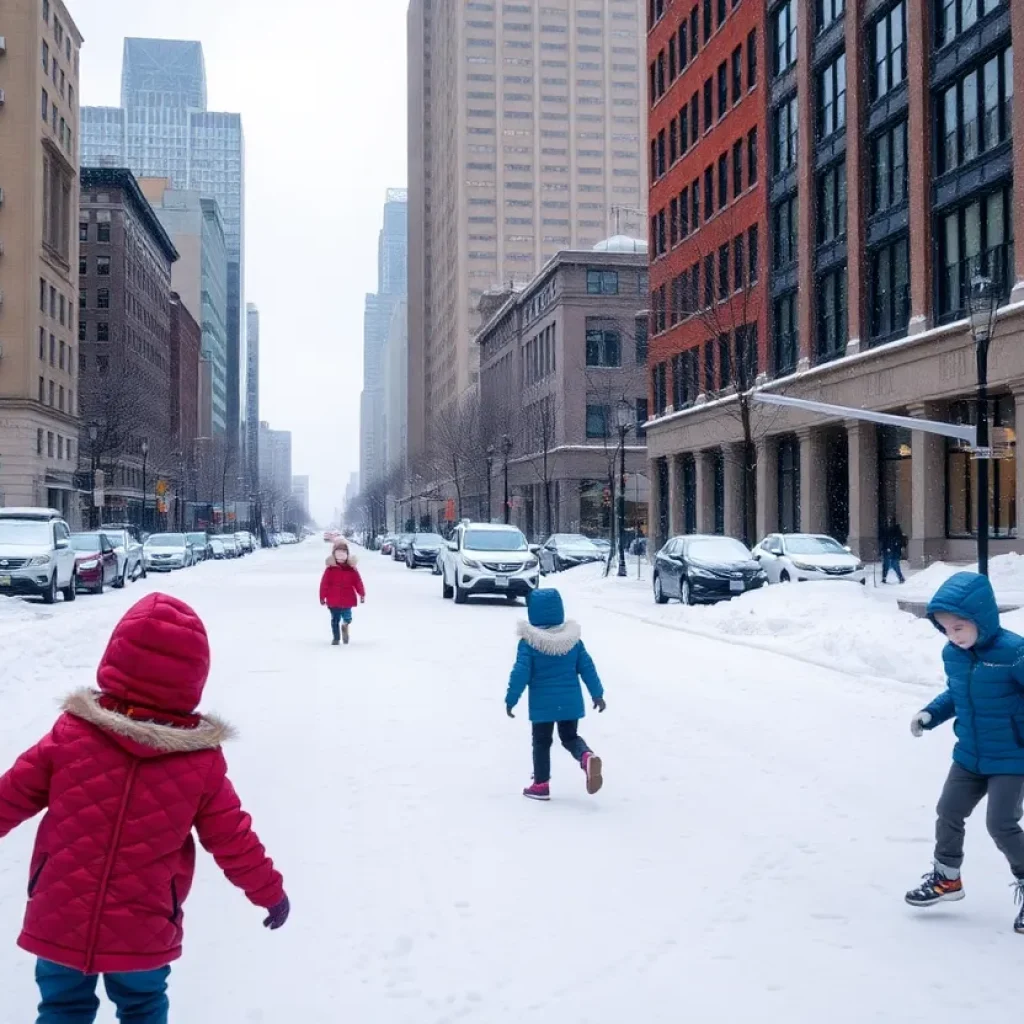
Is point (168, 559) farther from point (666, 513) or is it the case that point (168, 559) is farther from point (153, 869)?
point (153, 869)

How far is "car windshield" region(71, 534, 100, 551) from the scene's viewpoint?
32.8 metres

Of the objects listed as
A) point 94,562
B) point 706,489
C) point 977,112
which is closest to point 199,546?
point 706,489

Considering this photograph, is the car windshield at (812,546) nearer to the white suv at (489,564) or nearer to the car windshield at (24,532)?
the white suv at (489,564)

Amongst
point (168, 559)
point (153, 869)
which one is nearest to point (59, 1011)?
point (153, 869)

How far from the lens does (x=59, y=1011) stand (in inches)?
130

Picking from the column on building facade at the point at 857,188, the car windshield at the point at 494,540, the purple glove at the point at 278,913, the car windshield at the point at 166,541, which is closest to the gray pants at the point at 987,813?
the purple glove at the point at 278,913

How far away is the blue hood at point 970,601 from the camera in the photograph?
17.1 feet

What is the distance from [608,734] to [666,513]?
173 ft

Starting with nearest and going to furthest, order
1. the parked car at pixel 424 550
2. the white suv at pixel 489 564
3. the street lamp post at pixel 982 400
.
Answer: the street lamp post at pixel 982 400, the white suv at pixel 489 564, the parked car at pixel 424 550

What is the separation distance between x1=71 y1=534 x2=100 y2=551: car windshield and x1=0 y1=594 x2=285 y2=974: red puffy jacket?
30677 mm

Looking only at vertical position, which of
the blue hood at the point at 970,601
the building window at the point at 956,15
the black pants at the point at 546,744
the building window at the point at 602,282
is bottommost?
the black pants at the point at 546,744

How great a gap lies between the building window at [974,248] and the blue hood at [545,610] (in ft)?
85.2

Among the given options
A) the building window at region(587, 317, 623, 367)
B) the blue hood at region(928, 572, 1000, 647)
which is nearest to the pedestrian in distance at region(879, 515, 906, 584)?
the blue hood at region(928, 572, 1000, 647)

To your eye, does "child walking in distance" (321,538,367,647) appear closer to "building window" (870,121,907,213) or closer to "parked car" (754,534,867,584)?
"parked car" (754,534,867,584)
